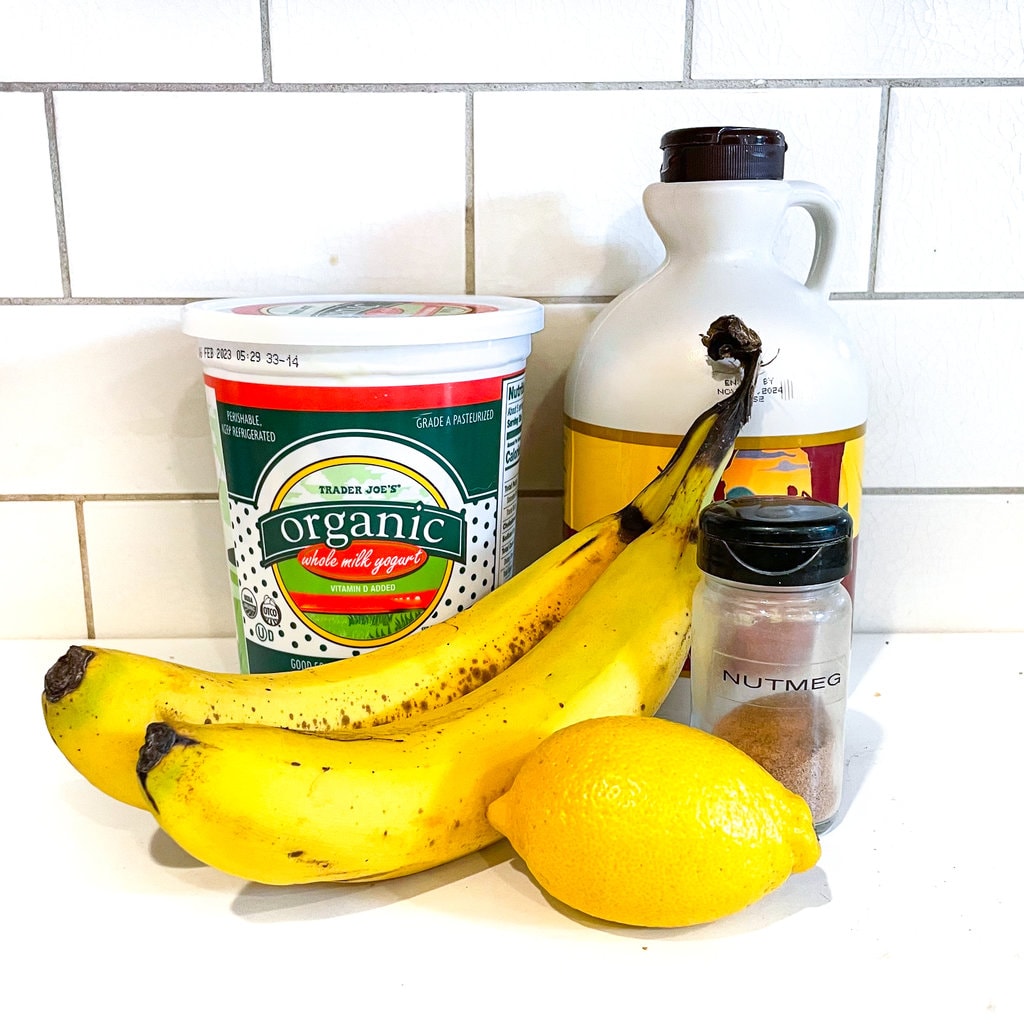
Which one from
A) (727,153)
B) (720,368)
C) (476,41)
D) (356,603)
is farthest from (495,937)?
(476,41)

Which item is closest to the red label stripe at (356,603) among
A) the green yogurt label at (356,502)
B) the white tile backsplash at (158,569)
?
the green yogurt label at (356,502)

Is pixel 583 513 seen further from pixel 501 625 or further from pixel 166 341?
pixel 166 341

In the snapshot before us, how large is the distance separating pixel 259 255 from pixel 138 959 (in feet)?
1.51

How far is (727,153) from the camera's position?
583 millimetres

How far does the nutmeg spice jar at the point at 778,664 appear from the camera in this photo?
475 mm

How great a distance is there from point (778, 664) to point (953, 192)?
41 centimetres

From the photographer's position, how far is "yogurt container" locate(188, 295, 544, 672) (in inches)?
21.2

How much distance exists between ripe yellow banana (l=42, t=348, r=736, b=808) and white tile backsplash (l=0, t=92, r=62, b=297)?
340 millimetres

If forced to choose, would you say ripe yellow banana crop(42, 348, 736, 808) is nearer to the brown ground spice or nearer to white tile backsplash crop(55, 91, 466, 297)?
the brown ground spice

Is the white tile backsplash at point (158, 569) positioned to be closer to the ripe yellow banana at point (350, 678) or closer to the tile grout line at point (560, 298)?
the tile grout line at point (560, 298)

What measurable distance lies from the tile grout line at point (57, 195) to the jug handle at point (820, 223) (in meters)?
0.48

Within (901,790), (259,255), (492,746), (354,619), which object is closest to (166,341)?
(259,255)

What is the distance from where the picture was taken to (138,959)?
0.42 meters

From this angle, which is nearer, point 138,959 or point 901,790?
point 138,959
